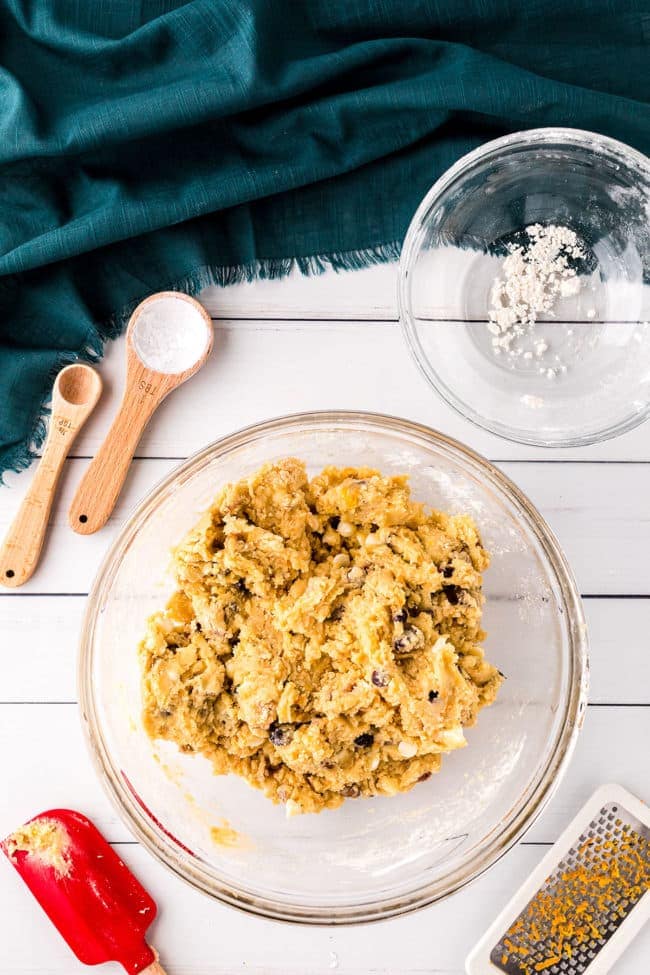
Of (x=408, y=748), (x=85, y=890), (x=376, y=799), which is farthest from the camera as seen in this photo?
(x=85, y=890)

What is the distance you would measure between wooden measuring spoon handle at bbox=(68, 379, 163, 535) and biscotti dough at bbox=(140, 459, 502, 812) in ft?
1.20

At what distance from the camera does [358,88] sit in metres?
1.85

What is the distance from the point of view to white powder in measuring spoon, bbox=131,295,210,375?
71.6 inches

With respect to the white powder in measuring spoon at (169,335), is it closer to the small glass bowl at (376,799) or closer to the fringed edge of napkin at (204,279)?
the fringed edge of napkin at (204,279)

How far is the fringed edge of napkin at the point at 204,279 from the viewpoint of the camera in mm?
1854

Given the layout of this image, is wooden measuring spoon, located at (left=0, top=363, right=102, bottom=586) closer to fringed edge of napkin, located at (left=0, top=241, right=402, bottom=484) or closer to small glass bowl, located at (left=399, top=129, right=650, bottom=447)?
fringed edge of napkin, located at (left=0, top=241, right=402, bottom=484)

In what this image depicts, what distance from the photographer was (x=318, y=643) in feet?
4.80

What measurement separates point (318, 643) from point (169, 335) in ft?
2.44

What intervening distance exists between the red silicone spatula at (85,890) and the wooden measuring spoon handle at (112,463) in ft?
2.00

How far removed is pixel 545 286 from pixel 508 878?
122 centimetres

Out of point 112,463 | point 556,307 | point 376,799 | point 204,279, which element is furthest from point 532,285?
point 376,799

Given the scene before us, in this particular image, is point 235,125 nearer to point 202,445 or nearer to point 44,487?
point 202,445

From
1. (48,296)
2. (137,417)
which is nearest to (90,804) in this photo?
(137,417)

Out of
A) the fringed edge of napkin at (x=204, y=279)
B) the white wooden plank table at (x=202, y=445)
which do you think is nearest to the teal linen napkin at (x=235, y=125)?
the fringed edge of napkin at (x=204, y=279)
